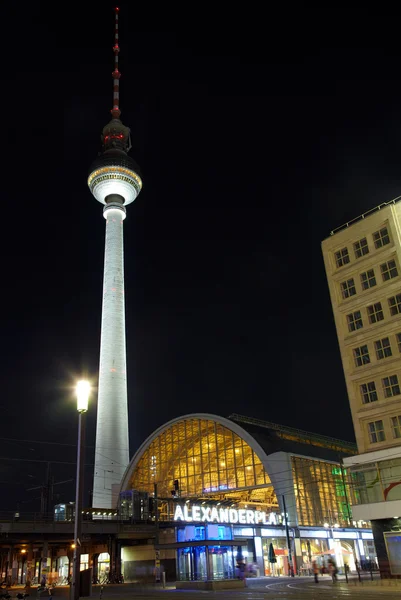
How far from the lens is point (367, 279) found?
5266 centimetres

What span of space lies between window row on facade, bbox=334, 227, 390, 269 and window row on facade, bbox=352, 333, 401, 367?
8.73 meters

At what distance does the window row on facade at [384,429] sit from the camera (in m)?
46.2

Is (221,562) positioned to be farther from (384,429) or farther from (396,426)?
(396,426)

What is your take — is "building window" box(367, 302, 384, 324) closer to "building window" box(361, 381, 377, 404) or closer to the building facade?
"building window" box(361, 381, 377, 404)

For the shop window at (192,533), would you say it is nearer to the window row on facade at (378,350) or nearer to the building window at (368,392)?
the building window at (368,392)

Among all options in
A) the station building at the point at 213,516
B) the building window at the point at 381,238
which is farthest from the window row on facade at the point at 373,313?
the station building at the point at 213,516

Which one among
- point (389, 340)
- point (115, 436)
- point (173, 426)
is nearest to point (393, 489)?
point (389, 340)

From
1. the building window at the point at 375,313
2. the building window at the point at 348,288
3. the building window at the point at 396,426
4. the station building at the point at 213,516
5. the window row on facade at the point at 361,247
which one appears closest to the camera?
the building window at the point at 396,426

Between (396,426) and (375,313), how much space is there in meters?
10.3

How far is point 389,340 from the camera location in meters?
49.1

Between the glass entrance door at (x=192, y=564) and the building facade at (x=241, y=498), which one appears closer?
the glass entrance door at (x=192, y=564)

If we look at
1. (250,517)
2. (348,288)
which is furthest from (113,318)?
(348,288)

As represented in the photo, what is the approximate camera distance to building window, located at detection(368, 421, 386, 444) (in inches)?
1866

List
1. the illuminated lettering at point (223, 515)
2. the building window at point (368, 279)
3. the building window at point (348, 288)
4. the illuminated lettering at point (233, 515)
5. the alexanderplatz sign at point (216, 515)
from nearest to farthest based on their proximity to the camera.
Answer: the building window at point (368, 279), the building window at point (348, 288), the alexanderplatz sign at point (216, 515), the illuminated lettering at point (223, 515), the illuminated lettering at point (233, 515)
